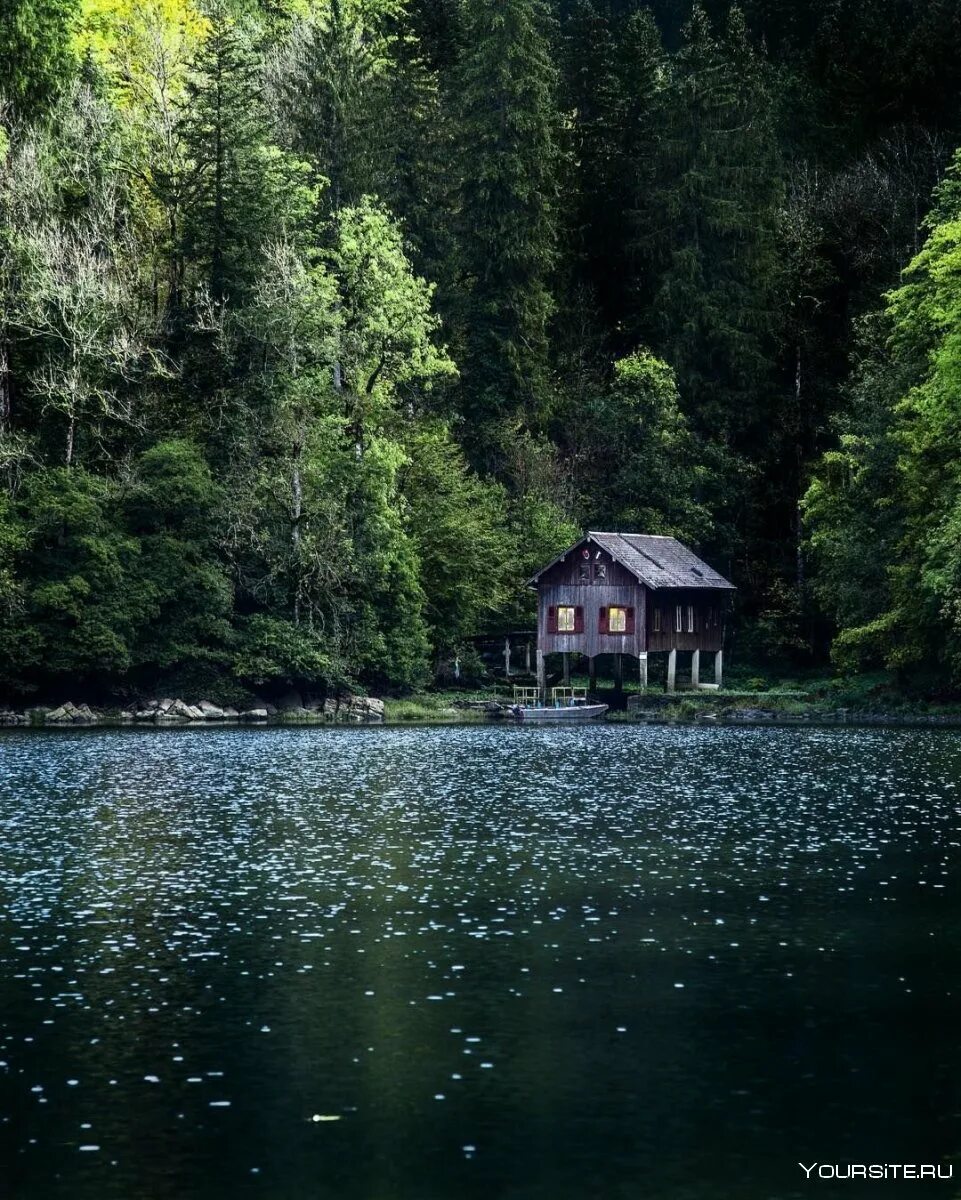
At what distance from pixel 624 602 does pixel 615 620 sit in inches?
47.1

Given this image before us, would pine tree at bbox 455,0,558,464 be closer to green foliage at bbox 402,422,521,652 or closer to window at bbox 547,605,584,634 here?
green foliage at bbox 402,422,521,652

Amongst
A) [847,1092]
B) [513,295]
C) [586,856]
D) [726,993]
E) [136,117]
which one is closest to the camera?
[847,1092]

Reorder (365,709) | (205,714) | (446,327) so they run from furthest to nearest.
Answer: (446,327)
(365,709)
(205,714)

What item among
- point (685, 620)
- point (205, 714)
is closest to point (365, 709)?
point (205, 714)

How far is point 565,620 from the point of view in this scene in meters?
89.3

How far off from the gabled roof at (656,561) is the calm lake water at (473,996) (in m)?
43.7

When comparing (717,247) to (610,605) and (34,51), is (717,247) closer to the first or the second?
(610,605)

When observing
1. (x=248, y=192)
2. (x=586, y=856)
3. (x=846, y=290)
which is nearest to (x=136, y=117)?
(x=248, y=192)

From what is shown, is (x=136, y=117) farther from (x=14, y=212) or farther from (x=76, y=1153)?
(x=76, y=1153)

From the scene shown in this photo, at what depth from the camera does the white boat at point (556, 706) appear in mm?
82500

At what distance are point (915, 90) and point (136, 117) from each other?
4408 centimetres

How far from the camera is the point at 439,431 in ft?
301

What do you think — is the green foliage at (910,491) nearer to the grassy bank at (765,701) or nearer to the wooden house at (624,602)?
the grassy bank at (765,701)

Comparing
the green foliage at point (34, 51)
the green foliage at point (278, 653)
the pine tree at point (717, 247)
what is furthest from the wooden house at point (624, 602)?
the green foliage at point (34, 51)
